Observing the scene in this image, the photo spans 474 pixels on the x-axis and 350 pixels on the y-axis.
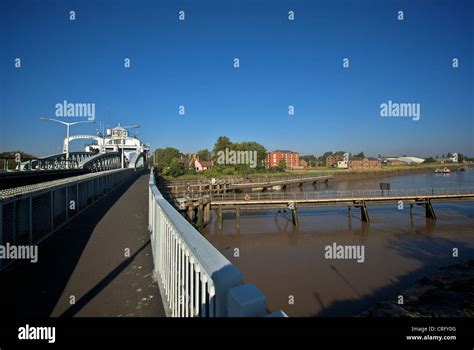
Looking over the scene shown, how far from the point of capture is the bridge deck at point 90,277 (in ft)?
9.96

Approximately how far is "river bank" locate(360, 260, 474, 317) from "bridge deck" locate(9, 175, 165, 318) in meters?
6.77

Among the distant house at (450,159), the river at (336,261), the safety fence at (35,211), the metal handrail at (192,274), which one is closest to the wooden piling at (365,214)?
the river at (336,261)

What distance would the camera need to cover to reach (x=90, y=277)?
383 centimetres

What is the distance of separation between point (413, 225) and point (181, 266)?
24621 mm

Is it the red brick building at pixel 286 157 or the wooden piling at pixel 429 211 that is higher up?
the red brick building at pixel 286 157

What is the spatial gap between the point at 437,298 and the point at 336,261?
5130 mm

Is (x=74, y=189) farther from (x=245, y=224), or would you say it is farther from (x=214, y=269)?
(x=245, y=224)

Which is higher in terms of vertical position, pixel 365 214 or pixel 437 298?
pixel 365 214

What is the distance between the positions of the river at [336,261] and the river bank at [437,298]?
29.9 inches

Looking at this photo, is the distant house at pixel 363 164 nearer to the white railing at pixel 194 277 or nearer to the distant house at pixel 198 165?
the distant house at pixel 198 165

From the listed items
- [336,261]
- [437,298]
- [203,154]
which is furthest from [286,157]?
[437,298]

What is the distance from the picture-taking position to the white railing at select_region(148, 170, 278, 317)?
1414mm

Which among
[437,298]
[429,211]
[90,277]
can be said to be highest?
[90,277]

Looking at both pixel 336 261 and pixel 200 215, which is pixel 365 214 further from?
pixel 200 215
